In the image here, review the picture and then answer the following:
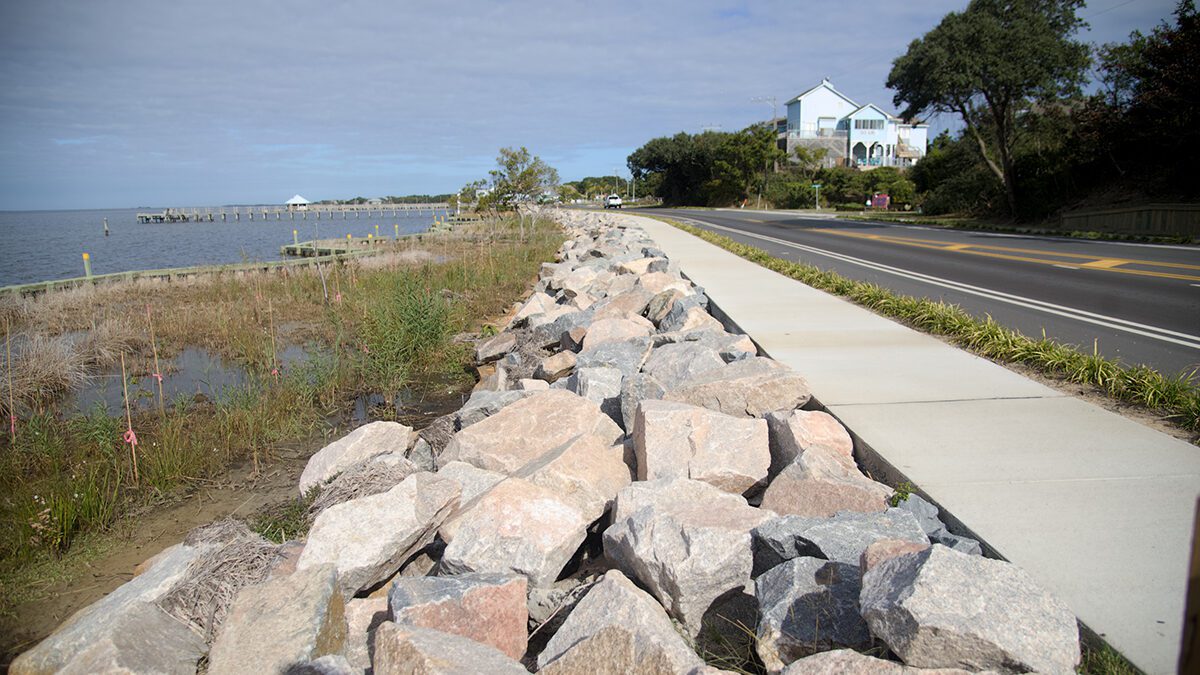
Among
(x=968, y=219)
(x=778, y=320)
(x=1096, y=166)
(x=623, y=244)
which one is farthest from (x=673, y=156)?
(x=778, y=320)

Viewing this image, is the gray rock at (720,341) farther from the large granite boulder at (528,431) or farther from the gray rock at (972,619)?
the gray rock at (972,619)

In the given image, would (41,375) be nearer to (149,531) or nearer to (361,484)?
(149,531)

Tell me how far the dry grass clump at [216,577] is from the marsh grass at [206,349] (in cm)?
79

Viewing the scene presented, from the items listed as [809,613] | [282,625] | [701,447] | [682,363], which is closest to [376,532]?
[282,625]

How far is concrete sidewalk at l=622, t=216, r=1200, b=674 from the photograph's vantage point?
2.90 meters

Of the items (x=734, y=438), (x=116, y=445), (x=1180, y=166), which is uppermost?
(x=1180, y=166)

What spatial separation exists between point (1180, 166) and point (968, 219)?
873 cm

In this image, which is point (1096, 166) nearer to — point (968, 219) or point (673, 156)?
point (968, 219)

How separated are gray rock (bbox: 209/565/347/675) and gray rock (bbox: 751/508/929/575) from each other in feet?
6.12

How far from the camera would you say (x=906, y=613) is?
8.08ft

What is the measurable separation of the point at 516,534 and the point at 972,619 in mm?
2086

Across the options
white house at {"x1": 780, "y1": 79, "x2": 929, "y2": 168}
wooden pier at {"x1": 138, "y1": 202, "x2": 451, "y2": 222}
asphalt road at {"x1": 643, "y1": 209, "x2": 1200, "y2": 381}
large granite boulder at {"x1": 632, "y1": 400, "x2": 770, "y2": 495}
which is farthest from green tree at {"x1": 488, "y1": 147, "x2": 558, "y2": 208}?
wooden pier at {"x1": 138, "y1": 202, "x2": 451, "y2": 222}

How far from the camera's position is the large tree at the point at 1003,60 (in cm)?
2680

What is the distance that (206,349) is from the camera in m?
11.9
